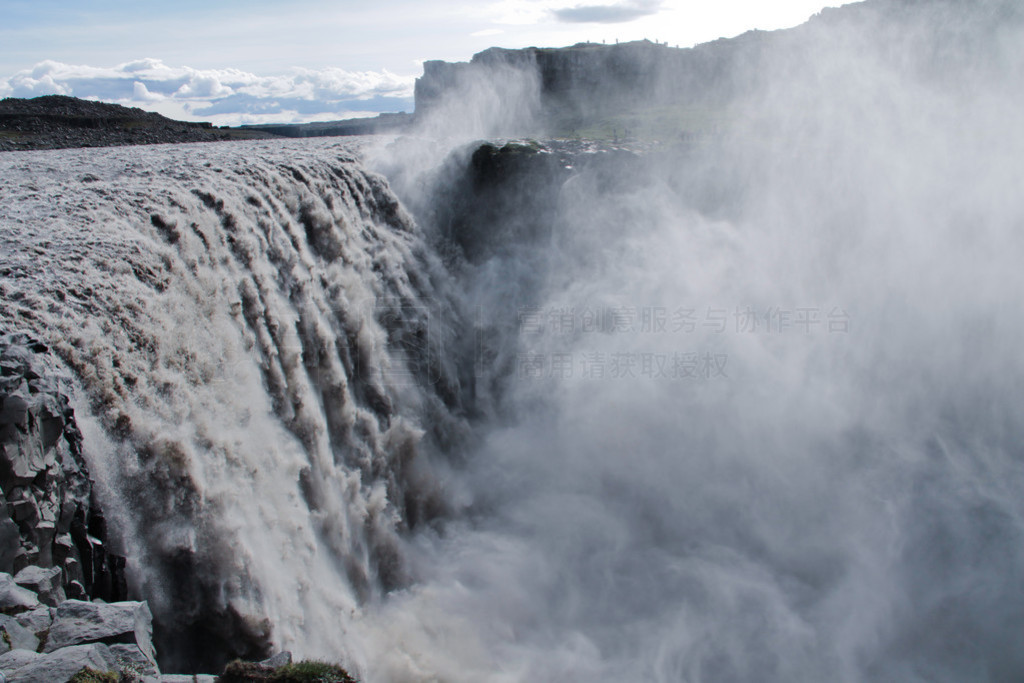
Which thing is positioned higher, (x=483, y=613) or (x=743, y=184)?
(x=743, y=184)

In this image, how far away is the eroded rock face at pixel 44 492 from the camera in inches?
174

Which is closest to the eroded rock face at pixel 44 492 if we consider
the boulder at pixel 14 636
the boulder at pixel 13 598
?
the boulder at pixel 13 598

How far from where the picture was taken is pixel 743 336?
1516 cm

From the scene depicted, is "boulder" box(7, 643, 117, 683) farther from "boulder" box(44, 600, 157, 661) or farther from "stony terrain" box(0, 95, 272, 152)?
"stony terrain" box(0, 95, 272, 152)

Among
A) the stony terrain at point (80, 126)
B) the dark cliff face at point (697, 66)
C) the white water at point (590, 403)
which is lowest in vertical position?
the white water at point (590, 403)

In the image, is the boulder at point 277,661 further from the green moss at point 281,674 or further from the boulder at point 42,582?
the boulder at point 42,582

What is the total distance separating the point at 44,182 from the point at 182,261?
3591mm

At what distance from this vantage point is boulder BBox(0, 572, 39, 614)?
12.8ft

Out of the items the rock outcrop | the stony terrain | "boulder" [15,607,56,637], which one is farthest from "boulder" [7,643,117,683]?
the stony terrain

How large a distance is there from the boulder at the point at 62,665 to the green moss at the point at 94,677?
0.07 feet

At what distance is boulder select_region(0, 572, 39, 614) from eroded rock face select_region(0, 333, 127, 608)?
23 cm

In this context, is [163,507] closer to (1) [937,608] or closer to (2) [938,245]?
(1) [937,608]

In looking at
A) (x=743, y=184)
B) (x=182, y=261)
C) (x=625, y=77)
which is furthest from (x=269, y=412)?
(x=625, y=77)

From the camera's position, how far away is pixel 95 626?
3971 millimetres
